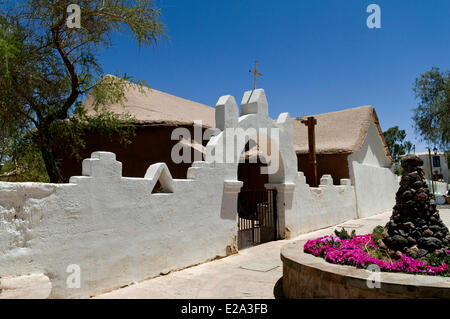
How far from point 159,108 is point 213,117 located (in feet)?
11.0

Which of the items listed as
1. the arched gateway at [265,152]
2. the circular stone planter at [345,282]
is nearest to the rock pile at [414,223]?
the circular stone planter at [345,282]

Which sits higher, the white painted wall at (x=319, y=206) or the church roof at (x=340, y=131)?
the church roof at (x=340, y=131)

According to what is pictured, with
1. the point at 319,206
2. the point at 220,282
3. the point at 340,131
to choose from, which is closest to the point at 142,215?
the point at 220,282

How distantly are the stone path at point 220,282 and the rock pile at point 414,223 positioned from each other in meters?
1.99

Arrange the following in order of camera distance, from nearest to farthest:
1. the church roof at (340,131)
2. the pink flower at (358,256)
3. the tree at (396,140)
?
the pink flower at (358,256)
the church roof at (340,131)
the tree at (396,140)

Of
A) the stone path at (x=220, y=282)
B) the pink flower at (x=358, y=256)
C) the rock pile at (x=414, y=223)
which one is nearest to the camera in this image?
the pink flower at (x=358, y=256)

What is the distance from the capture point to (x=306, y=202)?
36.4ft

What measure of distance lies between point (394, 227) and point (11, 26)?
8.29 m

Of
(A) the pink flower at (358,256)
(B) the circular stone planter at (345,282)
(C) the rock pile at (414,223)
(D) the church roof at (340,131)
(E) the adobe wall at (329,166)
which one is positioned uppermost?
(D) the church roof at (340,131)

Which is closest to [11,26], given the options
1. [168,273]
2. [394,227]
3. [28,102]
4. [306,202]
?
[28,102]

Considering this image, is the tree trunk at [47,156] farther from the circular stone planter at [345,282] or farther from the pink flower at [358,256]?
the pink flower at [358,256]

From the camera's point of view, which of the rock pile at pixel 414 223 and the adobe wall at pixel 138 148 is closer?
the rock pile at pixel 414 223

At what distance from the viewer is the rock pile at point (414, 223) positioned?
4508mm
